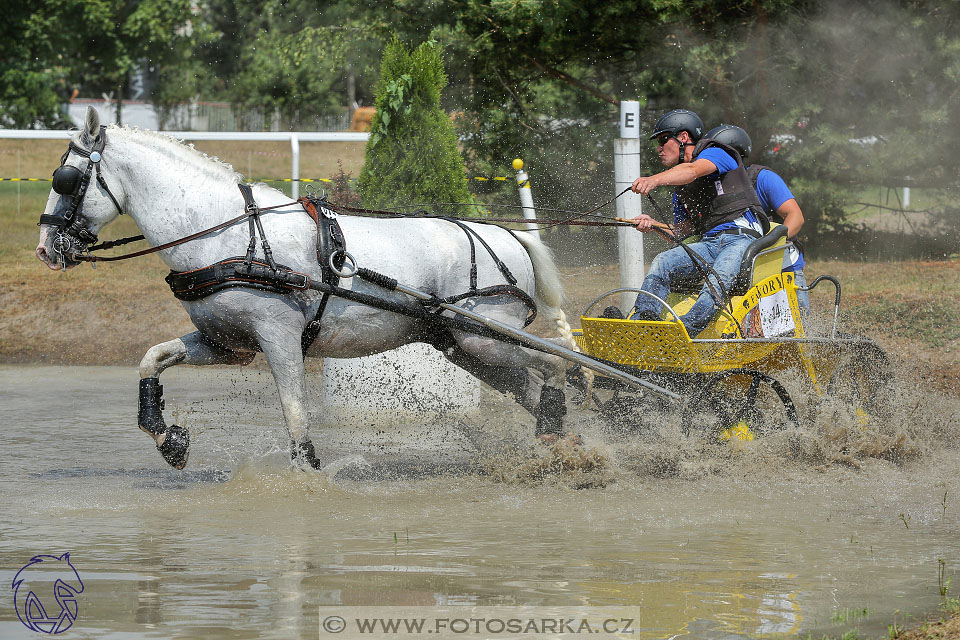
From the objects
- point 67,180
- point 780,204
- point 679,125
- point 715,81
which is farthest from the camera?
point 715,81

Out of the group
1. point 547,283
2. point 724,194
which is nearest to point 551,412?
point 547,283

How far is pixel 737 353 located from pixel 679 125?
1.45 meters

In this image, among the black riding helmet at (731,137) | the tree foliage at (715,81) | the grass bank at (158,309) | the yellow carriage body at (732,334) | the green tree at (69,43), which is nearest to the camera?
the yellow carriage body at (732,334)

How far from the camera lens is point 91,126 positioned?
598 centimetres

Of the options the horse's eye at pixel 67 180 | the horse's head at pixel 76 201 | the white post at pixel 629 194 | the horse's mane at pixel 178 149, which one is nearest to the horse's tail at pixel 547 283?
the horse's mane at pixel 178 149

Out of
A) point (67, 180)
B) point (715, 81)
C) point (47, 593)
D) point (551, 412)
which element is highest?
point (715, 81)

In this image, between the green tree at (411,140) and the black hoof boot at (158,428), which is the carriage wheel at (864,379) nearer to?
the green tree at (411,140)

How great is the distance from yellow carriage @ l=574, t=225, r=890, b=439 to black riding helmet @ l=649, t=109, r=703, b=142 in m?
0.76

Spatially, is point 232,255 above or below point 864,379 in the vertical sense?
above

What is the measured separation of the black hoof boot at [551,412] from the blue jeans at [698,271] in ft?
2.29

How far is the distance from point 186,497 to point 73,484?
0.79 m

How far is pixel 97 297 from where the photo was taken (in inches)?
498

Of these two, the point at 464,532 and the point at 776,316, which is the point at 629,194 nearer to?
the point at 776,316

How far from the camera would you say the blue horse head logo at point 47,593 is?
4.15 metres
